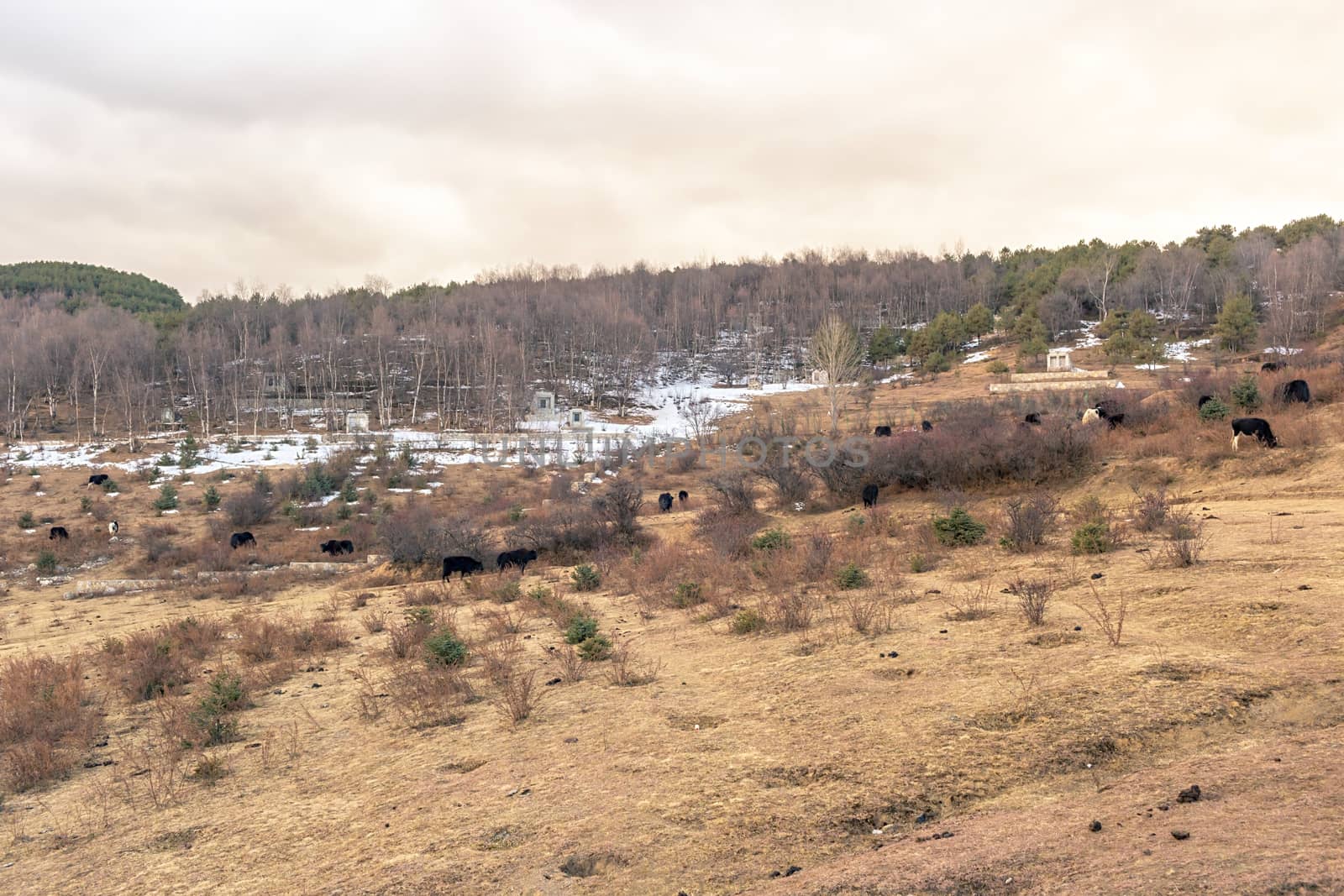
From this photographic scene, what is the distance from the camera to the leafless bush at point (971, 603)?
779 cm

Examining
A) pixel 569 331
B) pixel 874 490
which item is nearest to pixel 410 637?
pixel 874 490

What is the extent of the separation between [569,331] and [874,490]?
209 ft

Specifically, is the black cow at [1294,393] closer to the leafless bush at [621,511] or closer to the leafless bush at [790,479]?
the leafless bush at [790,479]

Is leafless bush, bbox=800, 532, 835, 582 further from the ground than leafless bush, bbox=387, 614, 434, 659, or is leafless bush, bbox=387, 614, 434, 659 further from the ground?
leafless bush, bbox=800, 532, 835, 582

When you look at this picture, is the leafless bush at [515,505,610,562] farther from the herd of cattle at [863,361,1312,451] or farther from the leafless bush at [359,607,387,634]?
the herd of cattle at [863,361,1312,451]

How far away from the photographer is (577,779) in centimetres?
523

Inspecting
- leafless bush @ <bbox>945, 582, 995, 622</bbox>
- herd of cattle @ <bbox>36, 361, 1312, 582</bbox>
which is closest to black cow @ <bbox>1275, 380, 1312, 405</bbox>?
herd of cattle @ <bbox>36, 361, 1312, 582</bbox>

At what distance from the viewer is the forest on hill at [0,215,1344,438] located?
61281 millimetres

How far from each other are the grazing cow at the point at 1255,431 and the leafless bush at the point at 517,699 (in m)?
15.3

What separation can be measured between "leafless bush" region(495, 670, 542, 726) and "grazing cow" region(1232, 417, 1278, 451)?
15.3 metres

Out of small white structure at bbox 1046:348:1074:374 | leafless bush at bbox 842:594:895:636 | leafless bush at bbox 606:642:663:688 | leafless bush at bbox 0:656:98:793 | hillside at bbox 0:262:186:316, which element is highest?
hillside at bbox 0:262:186:316

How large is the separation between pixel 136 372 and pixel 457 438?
1365 inches

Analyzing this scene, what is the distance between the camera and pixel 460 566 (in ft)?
55.4

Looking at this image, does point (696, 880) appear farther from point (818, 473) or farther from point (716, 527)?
point (818, 473)
